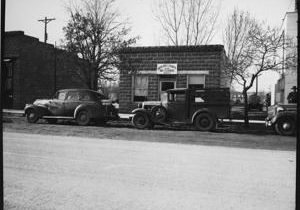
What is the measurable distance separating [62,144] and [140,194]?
5.33 m

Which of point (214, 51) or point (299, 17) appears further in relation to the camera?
point (214, 51)

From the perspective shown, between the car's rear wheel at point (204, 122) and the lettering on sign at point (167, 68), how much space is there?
763cm

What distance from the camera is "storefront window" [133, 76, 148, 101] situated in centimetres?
2131

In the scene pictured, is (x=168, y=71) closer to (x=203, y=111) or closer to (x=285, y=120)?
(x=203, y=111)

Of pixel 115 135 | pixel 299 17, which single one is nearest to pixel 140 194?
pixel 299 17

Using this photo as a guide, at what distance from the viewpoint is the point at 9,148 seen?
8.34 metres

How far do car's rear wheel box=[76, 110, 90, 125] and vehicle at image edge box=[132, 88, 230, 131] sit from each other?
2.29 m

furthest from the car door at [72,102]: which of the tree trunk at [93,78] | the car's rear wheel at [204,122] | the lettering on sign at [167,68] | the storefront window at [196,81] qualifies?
the storefront window at [196,81]

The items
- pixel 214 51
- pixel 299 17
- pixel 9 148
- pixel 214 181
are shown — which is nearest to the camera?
pixel 299 17

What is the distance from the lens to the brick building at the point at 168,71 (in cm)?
2017

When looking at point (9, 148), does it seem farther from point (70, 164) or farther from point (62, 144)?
point (70, 164)

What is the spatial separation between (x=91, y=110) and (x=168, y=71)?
7.19 m

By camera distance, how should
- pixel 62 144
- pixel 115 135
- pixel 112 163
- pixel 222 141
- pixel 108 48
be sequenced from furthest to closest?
pixel 108 48, pixel 115 135, pixel 222 141, pixel 62 144, pixel 112 163

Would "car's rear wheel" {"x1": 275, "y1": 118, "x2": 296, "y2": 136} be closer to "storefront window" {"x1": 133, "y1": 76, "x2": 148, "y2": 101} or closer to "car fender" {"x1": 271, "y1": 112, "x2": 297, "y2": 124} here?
"car fender" {"x1": 271, "y1": 112, "x2": 297, "y2": 124}
